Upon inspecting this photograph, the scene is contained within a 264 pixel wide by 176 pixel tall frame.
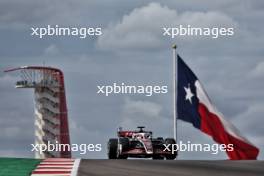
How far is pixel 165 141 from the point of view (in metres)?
34.8

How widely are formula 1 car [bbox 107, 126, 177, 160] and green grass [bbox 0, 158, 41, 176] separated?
6.61 meters

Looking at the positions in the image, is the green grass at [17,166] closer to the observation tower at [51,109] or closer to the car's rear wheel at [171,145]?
the car's rear wheel at [171,145]

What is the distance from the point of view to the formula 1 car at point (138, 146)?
34.4 meters

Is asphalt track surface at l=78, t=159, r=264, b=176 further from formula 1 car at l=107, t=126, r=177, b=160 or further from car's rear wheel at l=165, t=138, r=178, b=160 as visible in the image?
formula 1 car at l=107, t=126, r=177, b=160

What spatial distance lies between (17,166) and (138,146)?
10.1 metres

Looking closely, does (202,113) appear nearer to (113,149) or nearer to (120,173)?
(113,149)

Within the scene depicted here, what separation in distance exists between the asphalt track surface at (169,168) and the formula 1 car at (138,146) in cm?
529

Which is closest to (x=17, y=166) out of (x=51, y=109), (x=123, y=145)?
(x=123, y=145)

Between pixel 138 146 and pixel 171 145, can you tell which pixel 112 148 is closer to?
pixel 138 146

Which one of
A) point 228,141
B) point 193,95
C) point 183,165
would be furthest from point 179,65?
point 183,165

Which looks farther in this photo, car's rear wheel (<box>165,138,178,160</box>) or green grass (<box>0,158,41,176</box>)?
car's rear wheel (<box>165,138,178,160</box>)

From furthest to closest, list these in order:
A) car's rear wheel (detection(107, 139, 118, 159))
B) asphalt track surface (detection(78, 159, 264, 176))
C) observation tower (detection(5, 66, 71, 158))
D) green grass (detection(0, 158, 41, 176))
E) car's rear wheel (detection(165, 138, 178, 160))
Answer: observation tower (detection(5, 66, 71, 158)) < car's rear wheel (detection(165, 138, 178, 160)) < car's rear wheel (detection(107, 139, 118, 159)) < asphalt track surface (detection(78, 159, 264, 176)) < green grass (detection(0, 158, 41, 176))

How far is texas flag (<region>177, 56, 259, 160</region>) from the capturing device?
113ft

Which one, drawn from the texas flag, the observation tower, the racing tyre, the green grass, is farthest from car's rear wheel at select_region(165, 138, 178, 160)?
the observation tower
